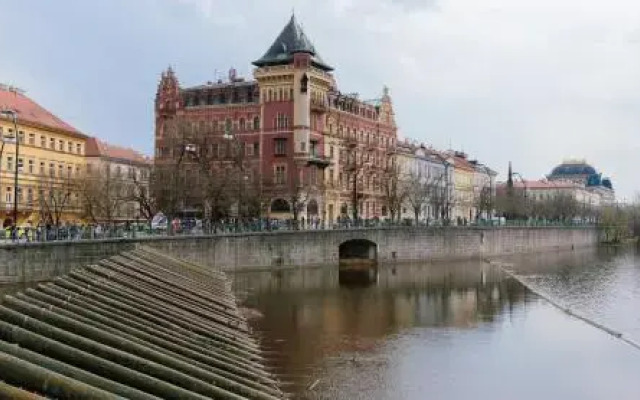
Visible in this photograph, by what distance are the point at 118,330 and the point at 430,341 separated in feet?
83.6

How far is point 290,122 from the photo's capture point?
369 feet

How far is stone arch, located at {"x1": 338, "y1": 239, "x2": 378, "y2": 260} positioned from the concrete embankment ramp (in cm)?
7068

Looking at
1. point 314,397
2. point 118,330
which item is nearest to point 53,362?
point 118,330

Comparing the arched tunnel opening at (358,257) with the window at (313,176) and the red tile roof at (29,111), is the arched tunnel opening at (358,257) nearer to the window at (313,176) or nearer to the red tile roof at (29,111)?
the window at (313,176)

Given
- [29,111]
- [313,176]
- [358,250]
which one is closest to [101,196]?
[29,111]

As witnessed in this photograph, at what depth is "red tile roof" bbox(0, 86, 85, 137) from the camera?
95387 millimetres

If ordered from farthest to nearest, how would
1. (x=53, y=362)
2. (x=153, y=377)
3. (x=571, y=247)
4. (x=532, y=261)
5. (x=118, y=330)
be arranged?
(x=571, y=247)
(x=532, y=261)
(x=118, y=330)
(x=153, y=377)
(x=53, y=362)

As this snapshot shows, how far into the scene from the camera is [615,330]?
47.7 m

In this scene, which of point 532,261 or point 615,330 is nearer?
point 615,330

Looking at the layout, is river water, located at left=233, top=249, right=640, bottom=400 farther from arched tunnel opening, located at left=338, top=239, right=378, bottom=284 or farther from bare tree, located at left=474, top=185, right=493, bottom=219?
bare tree, located at left=474, top=185, right=493, bottom=219

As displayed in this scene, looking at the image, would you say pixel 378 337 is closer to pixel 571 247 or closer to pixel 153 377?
pixel 153 377

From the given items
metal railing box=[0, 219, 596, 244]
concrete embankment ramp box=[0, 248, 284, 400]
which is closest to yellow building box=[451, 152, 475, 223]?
metal railing box=[0, 219, 596, 244]

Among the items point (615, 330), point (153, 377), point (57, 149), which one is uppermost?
point (57, 149)

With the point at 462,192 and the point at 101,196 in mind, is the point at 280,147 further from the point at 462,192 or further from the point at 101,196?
the point at 462,192
